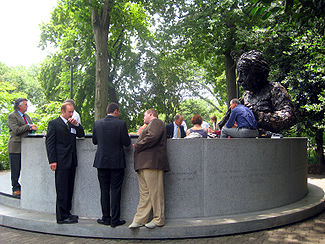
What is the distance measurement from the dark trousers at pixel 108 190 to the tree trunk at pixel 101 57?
1057 centimetres

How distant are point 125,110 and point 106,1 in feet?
42.0

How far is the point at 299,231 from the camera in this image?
221 inches

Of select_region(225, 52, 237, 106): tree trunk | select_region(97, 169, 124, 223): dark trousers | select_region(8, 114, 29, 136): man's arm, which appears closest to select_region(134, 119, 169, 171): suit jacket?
select_region(97, 169, 124, 223): dark trousers

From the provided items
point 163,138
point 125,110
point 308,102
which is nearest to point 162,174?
point 163,138

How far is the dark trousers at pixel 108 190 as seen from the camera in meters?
5.51

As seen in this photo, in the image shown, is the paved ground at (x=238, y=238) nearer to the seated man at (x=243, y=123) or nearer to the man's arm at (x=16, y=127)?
the seated man at (x=243, y=123)

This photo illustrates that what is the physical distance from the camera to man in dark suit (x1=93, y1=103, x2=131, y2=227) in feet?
17.9

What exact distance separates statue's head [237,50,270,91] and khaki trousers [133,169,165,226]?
3465 millimetres

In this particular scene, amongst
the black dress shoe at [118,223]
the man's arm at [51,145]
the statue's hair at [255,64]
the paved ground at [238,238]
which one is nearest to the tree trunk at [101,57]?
the statue's hair at [255,64]

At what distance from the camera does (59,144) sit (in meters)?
5.70

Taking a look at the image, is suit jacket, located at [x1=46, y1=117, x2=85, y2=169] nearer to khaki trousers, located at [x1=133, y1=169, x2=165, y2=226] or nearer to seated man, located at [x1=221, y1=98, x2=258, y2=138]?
khaki trousers, located at [x1=133, y1=169, x2=165, y2=226]

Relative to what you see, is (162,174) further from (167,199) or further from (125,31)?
(125,31)

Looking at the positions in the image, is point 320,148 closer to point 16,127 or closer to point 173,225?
point 173,225

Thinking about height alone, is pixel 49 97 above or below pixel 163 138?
above
